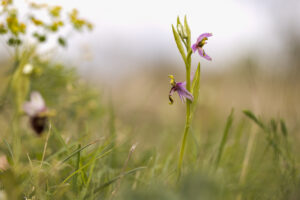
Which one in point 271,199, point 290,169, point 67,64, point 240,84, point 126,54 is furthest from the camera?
point 126,54

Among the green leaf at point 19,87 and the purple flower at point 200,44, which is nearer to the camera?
the purple flower at point 200,44

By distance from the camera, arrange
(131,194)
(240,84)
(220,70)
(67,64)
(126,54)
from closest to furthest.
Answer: (131,194), (67,64), (240,84), (220,70), (126,54)

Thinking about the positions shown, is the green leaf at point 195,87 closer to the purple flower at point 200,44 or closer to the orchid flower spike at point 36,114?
the purple flower at point 200,44

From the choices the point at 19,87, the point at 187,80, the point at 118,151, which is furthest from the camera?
the point at 118,151

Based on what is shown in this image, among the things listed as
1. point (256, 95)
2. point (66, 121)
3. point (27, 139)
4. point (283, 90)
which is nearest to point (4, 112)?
point (27, 139)

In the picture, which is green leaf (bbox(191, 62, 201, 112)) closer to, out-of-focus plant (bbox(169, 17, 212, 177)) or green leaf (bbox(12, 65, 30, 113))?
out-of-focus plant (bbox(169, 17, 212, 177))

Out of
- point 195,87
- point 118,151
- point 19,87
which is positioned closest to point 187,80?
point 195,87

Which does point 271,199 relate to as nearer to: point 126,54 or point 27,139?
point 27,139

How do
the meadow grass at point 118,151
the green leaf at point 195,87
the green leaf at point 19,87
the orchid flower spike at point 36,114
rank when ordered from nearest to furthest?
the meadow grass at point 118,151, the green leaf at point 195,87, the green leaf at point 19,87, the orchid flower spike at point 36,114

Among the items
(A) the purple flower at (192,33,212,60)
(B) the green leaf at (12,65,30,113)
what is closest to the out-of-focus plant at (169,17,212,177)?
(A) the purple flower at (192,33,212,60)

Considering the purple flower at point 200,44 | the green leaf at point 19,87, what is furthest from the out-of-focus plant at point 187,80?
the green leaf at point 19,87

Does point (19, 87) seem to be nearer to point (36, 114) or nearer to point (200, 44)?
point (36, 114)
